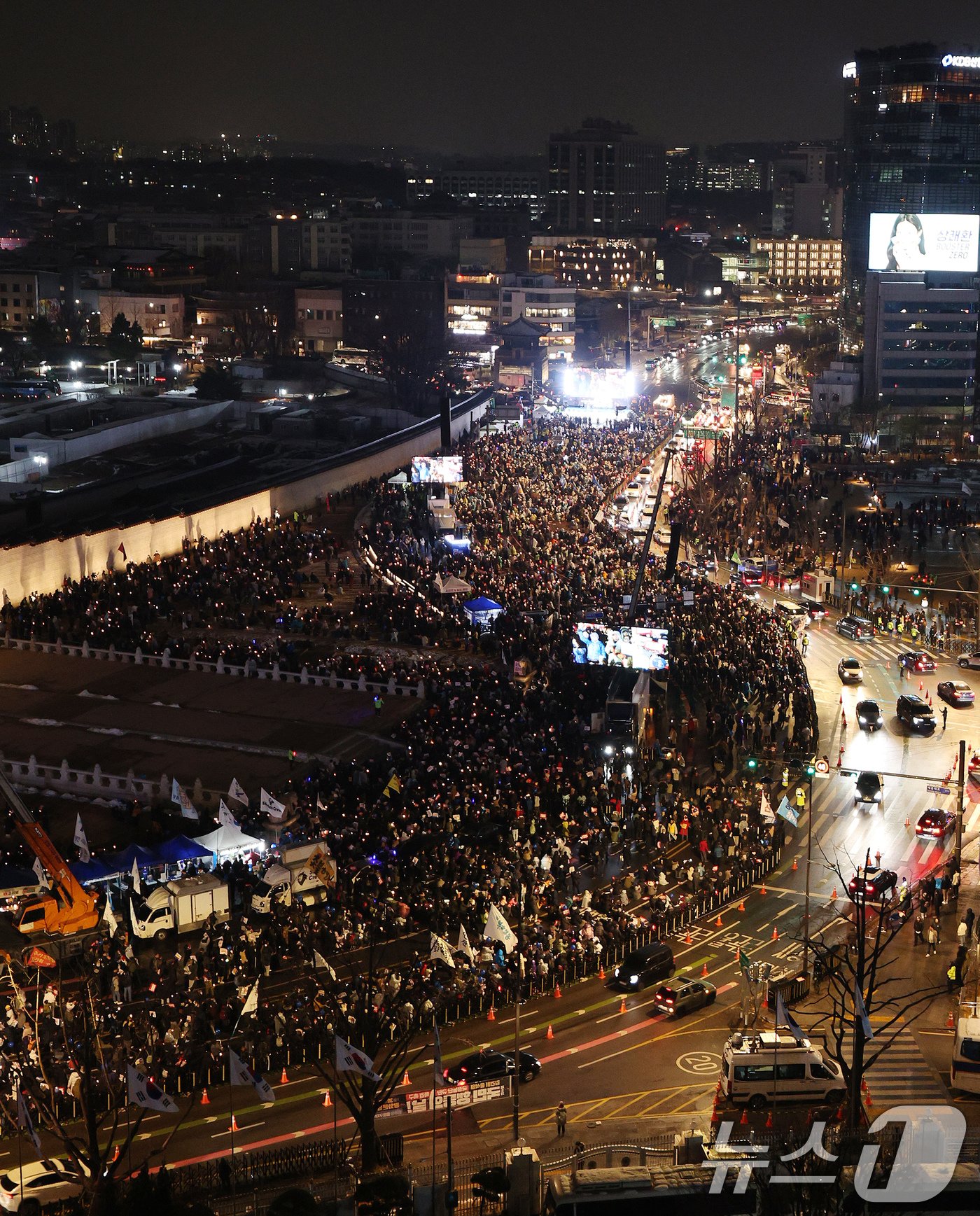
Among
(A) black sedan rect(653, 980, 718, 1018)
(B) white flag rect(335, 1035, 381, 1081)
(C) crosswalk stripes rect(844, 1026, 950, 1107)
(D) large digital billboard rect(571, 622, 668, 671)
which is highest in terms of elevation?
(D) large digital billboard rect(571, 622, 668, 671)

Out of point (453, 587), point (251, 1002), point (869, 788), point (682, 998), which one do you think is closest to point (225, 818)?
point (251, 1002)

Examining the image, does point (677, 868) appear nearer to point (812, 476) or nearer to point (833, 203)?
point (812, 476)

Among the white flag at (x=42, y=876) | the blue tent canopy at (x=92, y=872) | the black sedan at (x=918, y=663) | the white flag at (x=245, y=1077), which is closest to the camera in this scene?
the white flag at (x=245, y=1077)

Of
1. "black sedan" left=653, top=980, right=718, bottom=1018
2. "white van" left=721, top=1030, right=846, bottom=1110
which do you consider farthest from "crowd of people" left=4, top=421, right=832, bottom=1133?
"white van" left=721, top=1030, right=846, bottom=1110

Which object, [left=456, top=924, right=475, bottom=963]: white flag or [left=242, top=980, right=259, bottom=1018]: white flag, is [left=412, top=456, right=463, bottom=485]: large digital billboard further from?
[left=242, top=980, right=259, bottom=1018]: white flag

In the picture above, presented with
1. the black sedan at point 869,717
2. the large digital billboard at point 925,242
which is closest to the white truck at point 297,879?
the black sedan at point 869,717

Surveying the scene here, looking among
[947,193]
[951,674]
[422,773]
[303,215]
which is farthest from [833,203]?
[422,773]

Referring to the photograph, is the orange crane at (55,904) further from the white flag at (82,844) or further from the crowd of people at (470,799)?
the crowd of people at (470,799)
